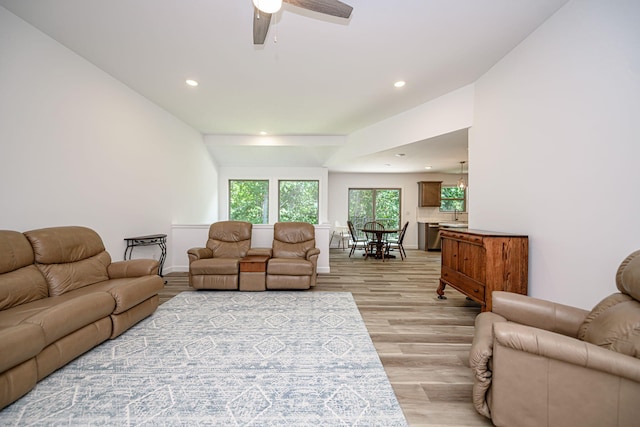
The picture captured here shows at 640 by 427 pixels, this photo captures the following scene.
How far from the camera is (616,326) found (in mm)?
1301

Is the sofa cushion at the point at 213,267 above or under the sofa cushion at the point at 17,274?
under

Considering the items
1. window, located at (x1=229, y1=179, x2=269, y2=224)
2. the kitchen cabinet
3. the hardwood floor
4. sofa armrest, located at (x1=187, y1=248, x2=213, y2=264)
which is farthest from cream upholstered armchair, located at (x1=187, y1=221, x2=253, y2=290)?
the kitchen cabinet

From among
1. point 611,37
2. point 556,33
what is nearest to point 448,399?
point 611,37

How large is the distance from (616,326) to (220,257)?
173 inches

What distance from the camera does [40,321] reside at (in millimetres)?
1681

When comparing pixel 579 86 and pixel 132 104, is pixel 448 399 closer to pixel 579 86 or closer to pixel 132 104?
pixel 579 86

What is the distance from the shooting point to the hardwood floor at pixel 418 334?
1.62m

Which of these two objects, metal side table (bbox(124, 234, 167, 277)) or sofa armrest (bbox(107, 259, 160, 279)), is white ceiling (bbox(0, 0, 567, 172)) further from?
sofa armrest (bbox(107, 259, 160, 279))

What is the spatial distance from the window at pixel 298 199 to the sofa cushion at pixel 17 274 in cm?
594

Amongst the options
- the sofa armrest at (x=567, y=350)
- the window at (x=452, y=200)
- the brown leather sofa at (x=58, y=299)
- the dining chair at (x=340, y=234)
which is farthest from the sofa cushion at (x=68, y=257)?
the window at (x=452, y=200)

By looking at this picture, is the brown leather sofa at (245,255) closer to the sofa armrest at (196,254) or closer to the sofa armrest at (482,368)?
the sofa armrest at (196,254)

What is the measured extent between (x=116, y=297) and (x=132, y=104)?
313cm

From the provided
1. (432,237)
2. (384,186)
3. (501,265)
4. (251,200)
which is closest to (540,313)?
(501,265)

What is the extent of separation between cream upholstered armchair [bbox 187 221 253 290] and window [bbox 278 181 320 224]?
338 centimetres
